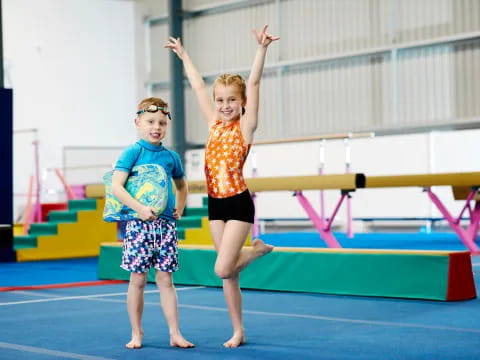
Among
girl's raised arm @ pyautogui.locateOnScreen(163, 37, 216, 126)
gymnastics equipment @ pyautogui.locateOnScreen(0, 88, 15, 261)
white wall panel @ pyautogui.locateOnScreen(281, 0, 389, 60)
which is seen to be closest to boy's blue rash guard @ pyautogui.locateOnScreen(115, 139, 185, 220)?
girl's raised arm @ pyautogui.locateOnScreen(163, 37, 216, 126)

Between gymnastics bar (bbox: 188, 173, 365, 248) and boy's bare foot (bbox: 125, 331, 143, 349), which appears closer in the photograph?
boy's bare foot (bbox: 125, 331, 143, 349)

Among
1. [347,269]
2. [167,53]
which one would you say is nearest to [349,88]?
[167,53]

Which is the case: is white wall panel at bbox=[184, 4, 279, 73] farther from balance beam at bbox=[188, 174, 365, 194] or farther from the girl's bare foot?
the girl's bare foot

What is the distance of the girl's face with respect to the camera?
345cm

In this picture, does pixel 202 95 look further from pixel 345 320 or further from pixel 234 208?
pixel 345 320

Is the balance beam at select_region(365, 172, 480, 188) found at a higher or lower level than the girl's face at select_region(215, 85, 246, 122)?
lower

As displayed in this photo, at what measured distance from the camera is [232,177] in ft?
11.4

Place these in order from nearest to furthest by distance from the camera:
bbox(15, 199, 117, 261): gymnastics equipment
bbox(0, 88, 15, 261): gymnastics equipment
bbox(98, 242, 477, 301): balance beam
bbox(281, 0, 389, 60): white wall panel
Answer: bbox(98, 242, 477, 301): balance beam → bbox(0, 88, 15, 261): gymnastics equipment → bbox(15, 199, 117, 261): gymnastics equipment → bbox(281, 0, 389, 60): white wall panel

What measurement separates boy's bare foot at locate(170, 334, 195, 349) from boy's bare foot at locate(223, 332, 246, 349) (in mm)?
151

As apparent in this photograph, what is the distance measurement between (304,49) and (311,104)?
3.50 feet

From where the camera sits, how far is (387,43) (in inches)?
569

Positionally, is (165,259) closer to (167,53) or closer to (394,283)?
(394,283)

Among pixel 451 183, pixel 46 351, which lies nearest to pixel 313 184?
pixel 451 183

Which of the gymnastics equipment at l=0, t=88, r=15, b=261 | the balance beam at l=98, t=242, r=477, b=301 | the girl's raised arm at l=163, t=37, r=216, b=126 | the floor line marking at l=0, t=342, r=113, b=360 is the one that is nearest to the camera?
the floor line marking at l=0, t=342, r=113, b=360
